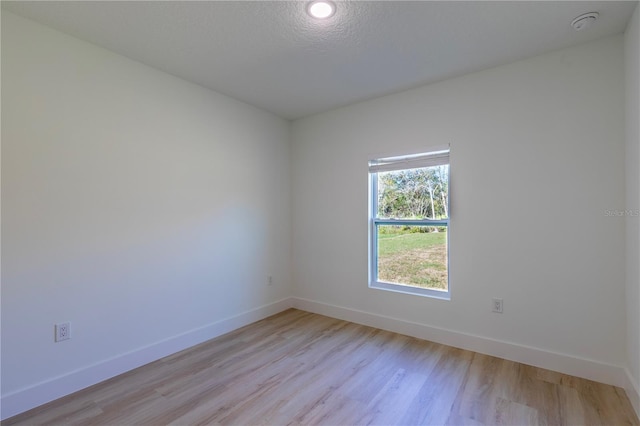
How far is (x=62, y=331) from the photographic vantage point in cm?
209

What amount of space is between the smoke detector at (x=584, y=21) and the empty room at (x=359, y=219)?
16 millimetres

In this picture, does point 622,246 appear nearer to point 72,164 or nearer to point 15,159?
point 72,164

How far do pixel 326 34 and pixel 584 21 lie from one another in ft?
5.60

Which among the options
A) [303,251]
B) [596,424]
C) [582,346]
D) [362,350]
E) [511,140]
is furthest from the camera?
[303,251]

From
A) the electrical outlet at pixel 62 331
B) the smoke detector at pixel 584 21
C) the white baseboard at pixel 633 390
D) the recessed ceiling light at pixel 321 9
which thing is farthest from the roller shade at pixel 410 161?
the electrical outlet at pixel 62 331

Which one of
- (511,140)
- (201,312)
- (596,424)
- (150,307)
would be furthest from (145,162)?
(596,424)

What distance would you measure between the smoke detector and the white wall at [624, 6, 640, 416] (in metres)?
0.20

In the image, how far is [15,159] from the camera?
1.91 m

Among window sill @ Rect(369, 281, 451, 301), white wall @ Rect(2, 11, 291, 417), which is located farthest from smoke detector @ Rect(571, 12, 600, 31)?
white wall @ Rect(2, 11, 291, 417)

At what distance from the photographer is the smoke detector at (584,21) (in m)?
1.92

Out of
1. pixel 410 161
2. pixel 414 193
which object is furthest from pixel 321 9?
pixel 414 193

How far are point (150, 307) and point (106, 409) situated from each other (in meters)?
0.79

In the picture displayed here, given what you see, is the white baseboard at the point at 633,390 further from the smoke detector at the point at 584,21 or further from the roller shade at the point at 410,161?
the smoke detector at the point at 584,21

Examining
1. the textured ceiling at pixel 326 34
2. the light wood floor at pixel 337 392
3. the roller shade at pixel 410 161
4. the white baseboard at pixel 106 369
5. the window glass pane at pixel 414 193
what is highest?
the textured ceiling at pixel 326 34
